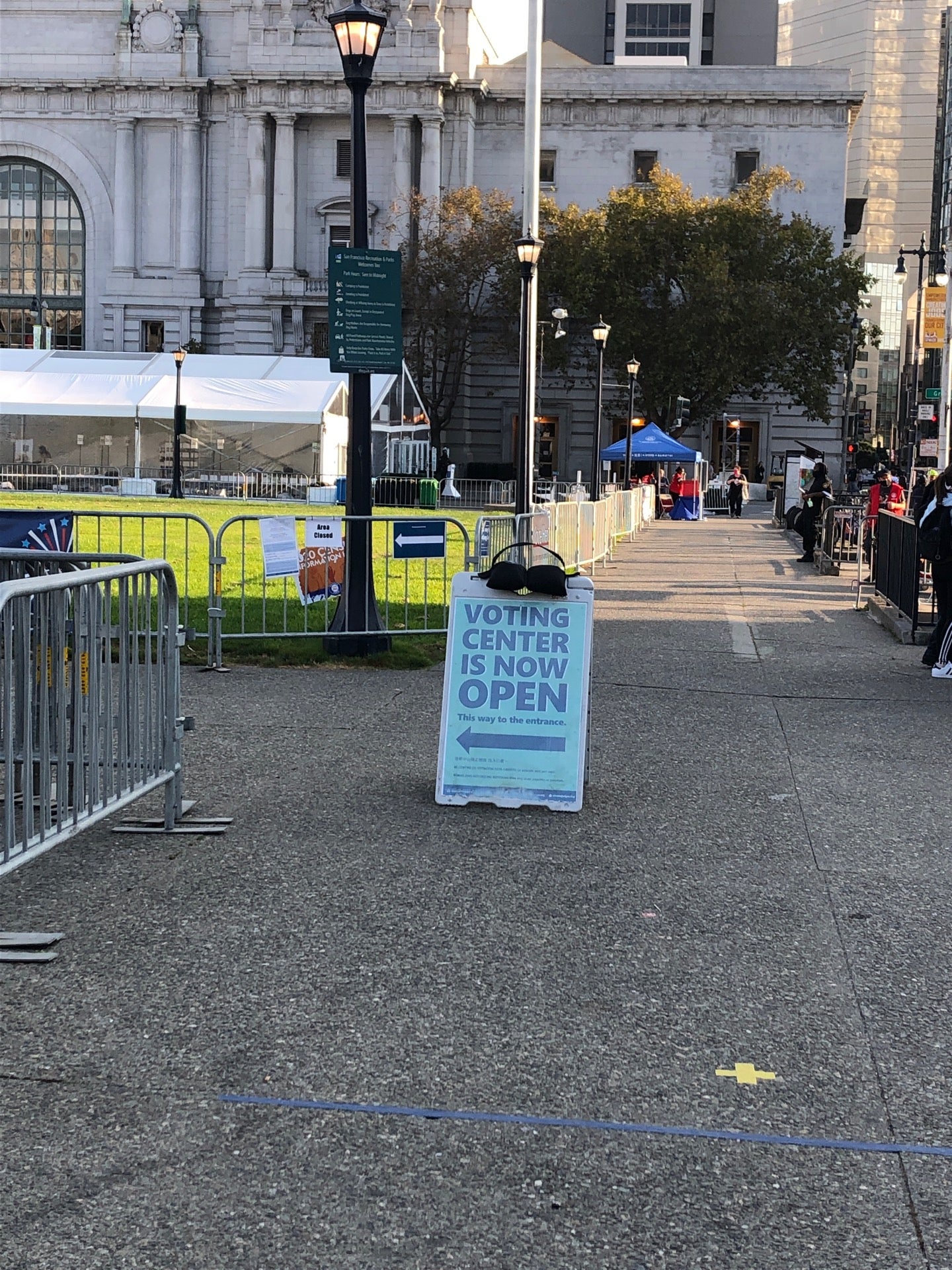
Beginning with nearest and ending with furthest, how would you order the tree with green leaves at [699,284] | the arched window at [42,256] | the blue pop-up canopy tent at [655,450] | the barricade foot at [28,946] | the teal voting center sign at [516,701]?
the barricade foot at [28,946] → the teal voting center sign at [516,701] → the blue pop-up canopy tent at [655,450] → the tree with green leaves at [699,284] → the arched window at [42,256]

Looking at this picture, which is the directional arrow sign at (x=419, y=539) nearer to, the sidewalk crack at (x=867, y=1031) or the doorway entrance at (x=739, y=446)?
the sidewalk crack at (x=867, y=1031)

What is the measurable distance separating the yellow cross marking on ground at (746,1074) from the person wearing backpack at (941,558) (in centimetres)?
954

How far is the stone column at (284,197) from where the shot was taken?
77.5 meters

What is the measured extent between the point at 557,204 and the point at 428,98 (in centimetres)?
Result: 833

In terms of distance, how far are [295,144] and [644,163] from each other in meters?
17.9

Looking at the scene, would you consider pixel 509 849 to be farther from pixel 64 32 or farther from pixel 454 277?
pixel 64 32

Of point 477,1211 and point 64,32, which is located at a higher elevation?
point 64,32

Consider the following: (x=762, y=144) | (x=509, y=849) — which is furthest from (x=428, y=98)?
(x=509, y=849)

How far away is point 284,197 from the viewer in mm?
77875

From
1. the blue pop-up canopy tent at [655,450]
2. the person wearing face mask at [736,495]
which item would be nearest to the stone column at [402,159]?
the person wearing face mask at [736,495]

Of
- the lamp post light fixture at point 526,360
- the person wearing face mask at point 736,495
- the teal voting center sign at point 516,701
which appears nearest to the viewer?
the teal voting center sign at point 516,701

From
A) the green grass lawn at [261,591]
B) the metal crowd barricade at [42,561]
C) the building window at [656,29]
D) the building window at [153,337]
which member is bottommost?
the green grass lawn at [261,591]

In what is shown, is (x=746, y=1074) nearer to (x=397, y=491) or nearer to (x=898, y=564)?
A: (x=898, y=564)

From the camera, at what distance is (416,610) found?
16.6 metres
